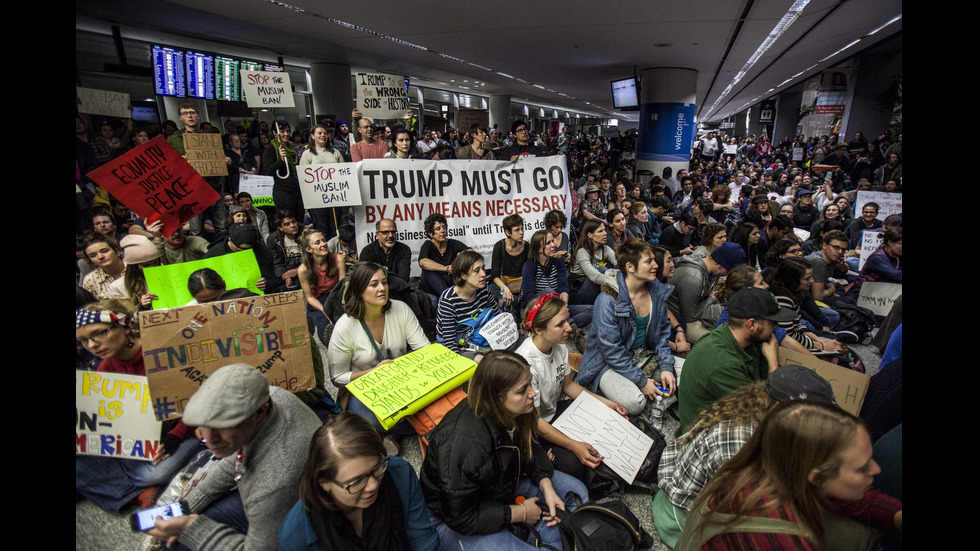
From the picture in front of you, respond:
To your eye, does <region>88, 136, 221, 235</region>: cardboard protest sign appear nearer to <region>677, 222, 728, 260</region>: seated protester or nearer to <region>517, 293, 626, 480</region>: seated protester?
<region>517, 293, 626, 480</region>: seated protester

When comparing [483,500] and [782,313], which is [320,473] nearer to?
[483,500]

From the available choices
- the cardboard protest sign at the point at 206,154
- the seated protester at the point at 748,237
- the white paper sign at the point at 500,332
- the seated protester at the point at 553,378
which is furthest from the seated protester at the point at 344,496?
the cardboard protest sign at the point at 206,154

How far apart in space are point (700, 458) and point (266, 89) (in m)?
7.52

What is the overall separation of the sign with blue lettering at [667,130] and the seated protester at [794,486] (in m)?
13.0

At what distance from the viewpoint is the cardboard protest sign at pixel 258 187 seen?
6816 mm

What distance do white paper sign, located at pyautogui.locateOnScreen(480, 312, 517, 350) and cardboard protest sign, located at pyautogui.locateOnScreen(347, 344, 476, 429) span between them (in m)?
0.58

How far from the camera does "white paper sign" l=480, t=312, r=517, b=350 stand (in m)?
3.62

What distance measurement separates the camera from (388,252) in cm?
484

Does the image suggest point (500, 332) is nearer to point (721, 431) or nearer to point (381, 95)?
point (721, 431)

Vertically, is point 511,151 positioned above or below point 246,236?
above

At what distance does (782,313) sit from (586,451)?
1.47 metres

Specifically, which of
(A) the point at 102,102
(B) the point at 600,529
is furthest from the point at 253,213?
(B) the point at 600,529

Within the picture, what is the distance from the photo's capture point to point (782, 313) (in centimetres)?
263
